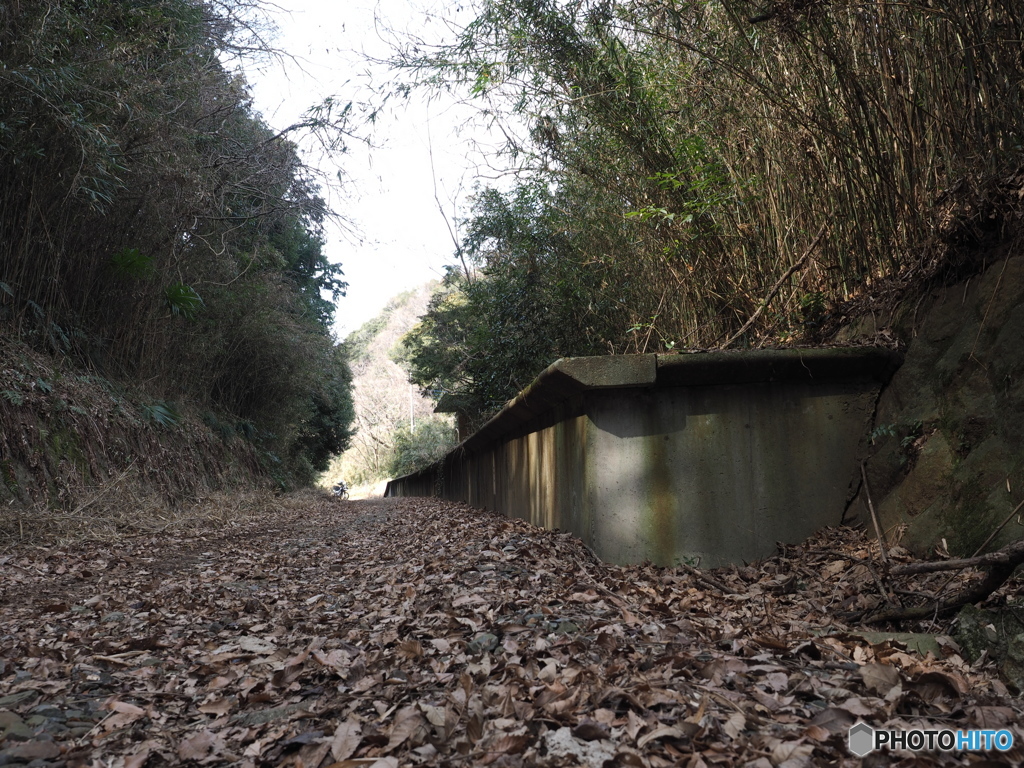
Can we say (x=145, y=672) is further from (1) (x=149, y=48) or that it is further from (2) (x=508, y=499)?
(1) (x=149, y=48)

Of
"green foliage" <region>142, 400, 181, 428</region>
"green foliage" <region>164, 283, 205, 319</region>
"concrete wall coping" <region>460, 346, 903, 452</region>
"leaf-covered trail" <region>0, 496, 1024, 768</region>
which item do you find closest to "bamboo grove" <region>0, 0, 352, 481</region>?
"green foliage" <region>164, 283, 205, 319</region>

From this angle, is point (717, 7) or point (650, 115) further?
point (650, 115)

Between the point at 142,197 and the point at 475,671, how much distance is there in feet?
22.5

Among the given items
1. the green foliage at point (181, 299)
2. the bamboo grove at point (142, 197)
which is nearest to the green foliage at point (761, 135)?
the bamboo grove at point (142, 197)

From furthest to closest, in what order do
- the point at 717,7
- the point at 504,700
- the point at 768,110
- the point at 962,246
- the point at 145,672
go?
the point at 717,7, the point at 768,110, the point at 962,246, the point at 145,672, the point at 504,700

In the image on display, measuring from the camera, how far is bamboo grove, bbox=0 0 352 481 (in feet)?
16.8

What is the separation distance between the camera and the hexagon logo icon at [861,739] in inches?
54.6

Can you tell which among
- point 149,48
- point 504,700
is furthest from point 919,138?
point 149,48

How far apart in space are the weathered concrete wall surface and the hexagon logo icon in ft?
5.63

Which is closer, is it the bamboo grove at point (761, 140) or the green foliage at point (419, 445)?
the bamboo grove at point (761, 140)

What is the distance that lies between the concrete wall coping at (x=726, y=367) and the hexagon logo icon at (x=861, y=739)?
1.84 metres

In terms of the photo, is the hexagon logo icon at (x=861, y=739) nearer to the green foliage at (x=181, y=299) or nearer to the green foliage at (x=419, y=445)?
the green foliage at (x=181, y=299)

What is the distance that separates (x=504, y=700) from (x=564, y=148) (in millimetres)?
4692

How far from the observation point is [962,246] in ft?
9.44
